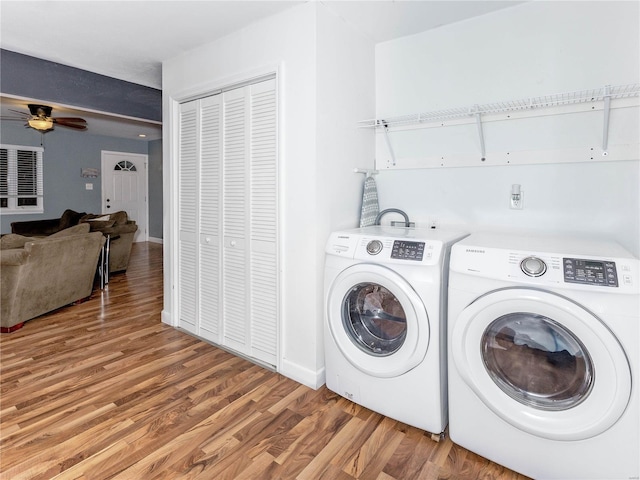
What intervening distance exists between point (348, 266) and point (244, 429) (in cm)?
94

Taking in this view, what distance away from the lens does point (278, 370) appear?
A: 7.63 feet

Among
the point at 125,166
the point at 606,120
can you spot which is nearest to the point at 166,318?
the point at 606,120

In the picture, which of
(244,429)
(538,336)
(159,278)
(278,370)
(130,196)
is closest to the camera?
(538,336)

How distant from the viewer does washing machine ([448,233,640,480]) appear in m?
1.25

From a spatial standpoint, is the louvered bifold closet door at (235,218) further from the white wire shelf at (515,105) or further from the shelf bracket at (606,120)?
the shelf bracket at (606,120)

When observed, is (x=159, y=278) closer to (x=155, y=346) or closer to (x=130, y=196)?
(x=155, y=346)

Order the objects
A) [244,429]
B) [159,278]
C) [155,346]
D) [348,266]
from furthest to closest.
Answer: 1. [159,278]
2. [155,346]
3. [348,266]
4. [244,429]

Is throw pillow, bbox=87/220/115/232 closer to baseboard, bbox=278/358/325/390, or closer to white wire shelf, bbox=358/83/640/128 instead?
baseboard, bbox=278/358/325/390

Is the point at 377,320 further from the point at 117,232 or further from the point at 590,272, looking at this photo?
the point at 117,232

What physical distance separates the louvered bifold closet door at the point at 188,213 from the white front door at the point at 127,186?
5.59 m

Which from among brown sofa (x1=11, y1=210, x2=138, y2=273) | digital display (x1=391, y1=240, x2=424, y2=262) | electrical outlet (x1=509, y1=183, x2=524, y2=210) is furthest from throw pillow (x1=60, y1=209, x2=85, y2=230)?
electrical outlet (x1=509, y1=183, x2=524, y2=210)

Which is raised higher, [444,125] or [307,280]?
[444,125]

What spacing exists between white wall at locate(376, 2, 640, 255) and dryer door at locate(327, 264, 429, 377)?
83 centimetres

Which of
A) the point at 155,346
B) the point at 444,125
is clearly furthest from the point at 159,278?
the point at 444,125
